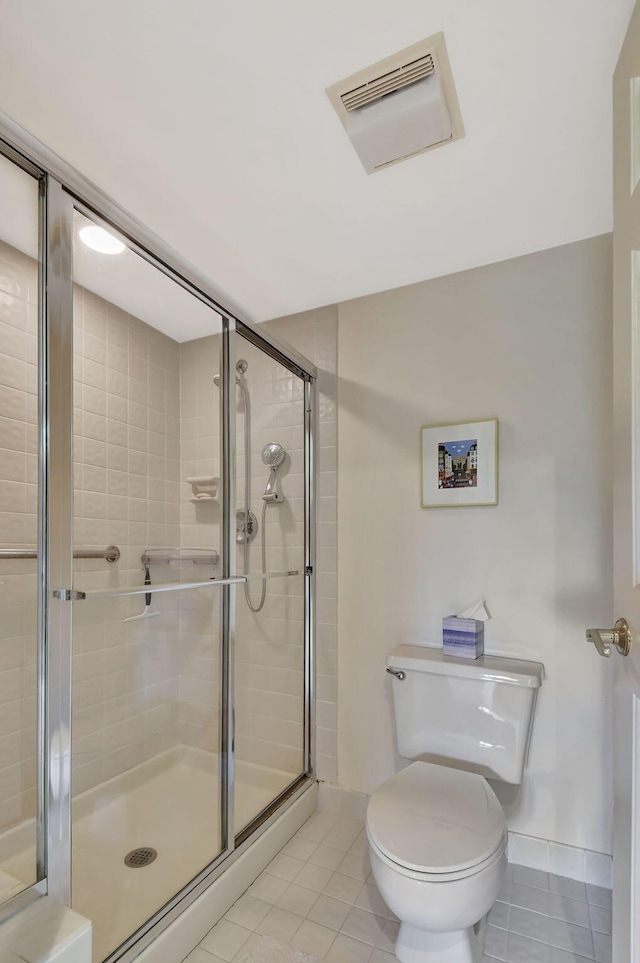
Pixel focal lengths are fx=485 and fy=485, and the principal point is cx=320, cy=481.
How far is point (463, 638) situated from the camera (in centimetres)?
178

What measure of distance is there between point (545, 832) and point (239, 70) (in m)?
2.48

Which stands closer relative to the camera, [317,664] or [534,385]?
[534,385]

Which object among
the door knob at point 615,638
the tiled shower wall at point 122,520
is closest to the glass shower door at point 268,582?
the tiled shower wall at point 122,520

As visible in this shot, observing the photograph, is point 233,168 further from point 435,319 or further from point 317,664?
point 317,664

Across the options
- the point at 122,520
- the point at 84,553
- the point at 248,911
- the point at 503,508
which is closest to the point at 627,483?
the point at 503,508

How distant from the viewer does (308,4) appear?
0.98 metres

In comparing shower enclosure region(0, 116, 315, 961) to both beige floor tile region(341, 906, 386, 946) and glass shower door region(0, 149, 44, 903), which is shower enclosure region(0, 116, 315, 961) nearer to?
glass shower door region(0, 149, 44, 903)

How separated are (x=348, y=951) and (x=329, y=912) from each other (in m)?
0.15

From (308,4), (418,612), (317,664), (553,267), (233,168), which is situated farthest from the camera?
(317,664)

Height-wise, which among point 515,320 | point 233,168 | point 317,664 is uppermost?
point 233,168

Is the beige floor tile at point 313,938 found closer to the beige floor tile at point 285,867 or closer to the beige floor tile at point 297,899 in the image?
the beige floor tile at point 297,899

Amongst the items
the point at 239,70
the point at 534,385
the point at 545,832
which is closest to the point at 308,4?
the point at 239,70

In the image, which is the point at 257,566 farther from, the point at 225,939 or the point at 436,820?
the point at 225,939

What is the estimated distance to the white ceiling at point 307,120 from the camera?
1018mm
